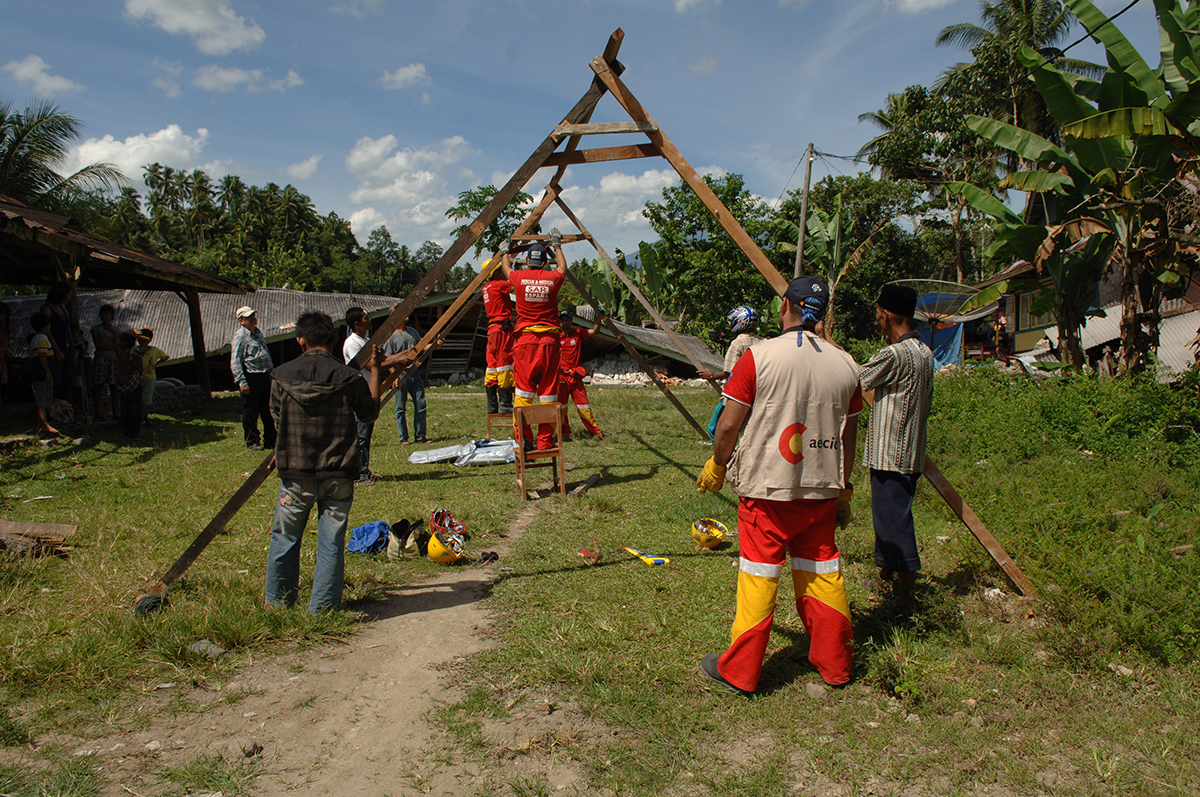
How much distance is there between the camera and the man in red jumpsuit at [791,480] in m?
3.21

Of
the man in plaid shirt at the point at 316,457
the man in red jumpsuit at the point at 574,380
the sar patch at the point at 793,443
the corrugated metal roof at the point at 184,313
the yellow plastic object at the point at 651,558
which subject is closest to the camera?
the sar patch at the point at 793,443

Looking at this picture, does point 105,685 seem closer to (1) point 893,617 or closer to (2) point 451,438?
(1) point 893,617

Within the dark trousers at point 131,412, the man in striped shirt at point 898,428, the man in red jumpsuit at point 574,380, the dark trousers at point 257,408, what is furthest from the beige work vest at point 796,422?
the dark trousers at point 131,412

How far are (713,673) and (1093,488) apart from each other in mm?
4305

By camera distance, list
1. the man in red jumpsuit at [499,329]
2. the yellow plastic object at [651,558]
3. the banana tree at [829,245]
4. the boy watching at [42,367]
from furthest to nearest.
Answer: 1. the banana tree at [829,245]
2. the man in red jumpsuit at [499,329]
3. the boy watching at [42,367]
4. the yellow plastic object at [651,558]

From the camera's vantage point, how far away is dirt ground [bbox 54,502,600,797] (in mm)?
2715

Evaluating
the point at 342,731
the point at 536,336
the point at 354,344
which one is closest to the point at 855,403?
the point at 342,731

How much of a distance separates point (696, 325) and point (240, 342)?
23.2 m

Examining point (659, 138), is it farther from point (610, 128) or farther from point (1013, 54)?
point (1013, 54)

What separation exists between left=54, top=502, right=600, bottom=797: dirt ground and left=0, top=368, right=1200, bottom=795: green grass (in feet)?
0.23

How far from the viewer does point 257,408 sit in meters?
9.59

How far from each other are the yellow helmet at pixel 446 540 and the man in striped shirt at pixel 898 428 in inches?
120

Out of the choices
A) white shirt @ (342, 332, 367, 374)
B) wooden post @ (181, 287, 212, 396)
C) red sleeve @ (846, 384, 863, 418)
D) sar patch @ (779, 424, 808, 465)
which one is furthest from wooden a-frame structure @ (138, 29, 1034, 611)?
wooden post @ (181, 287, 212, 396)

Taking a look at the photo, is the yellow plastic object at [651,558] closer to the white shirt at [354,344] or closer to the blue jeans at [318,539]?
the blue jeans at [318,539]
